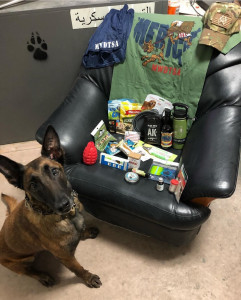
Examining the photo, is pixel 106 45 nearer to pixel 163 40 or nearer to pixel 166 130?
pixel 163 40

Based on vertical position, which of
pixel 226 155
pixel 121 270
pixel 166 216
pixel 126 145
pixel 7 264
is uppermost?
pixel 226 155

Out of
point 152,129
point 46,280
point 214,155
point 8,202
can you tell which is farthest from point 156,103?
point 46,280

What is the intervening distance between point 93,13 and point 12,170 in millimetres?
1451

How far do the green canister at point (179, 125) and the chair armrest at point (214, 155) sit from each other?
0.09 metres

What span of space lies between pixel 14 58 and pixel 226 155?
1.86m

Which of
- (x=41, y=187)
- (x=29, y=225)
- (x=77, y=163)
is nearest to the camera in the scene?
(x=41, y=187)

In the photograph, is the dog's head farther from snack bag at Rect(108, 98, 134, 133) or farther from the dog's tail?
snack bag at Rect(108, 98, 134, 133)

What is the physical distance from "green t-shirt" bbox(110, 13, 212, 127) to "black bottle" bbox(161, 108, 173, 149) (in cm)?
16

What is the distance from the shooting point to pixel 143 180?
168 cm

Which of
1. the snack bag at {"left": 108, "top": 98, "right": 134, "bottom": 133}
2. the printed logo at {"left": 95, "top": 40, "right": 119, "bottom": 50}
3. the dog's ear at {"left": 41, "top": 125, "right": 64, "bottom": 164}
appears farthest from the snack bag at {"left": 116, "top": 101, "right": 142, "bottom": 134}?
the dog's ear at {"left": 41, "top": 125, "right": 64, "bottom": 164}

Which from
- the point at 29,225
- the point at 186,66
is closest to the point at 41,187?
the point at 29,225

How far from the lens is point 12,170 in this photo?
3.97 ft

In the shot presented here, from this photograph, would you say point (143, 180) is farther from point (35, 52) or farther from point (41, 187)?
point (35, 52)

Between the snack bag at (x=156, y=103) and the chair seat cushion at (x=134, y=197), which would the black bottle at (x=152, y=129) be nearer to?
the snack bag at (x=156, y=103)
